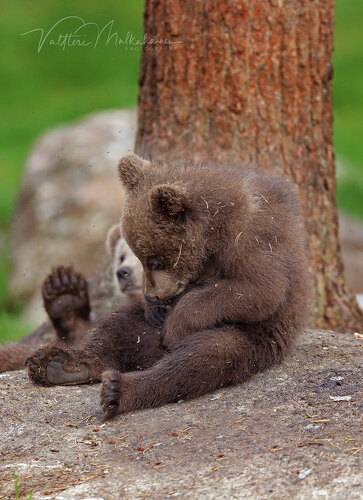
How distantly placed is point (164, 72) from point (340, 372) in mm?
3126

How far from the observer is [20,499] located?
4.82 metres

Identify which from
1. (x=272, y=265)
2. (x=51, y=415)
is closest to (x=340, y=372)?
(x=272, y=265)

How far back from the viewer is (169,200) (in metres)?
6.02

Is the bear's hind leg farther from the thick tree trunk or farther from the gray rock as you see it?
the gray rock

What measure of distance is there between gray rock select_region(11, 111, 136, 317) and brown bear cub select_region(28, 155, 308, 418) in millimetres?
7632

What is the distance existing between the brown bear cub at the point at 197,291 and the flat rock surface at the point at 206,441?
14 centimetres

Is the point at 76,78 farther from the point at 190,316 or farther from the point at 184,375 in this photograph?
the point at 184,375

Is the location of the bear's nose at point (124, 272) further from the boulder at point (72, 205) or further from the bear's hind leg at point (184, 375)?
the boulder at point (72, 205)

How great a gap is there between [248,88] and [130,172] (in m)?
1.91

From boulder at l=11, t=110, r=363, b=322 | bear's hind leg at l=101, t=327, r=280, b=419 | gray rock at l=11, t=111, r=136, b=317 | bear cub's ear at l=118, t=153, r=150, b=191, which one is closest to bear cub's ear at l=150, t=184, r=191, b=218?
bear cub's ear at l=118, t=153, r=150, b=191

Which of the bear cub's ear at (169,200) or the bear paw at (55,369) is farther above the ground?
the bear cub's ear at (169,200)

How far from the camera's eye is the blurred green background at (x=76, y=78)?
891 inches

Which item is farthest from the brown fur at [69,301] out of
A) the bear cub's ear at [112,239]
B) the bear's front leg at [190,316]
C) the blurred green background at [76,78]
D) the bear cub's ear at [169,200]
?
the blurred green background at [76,78]

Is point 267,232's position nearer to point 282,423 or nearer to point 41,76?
point 282,423
